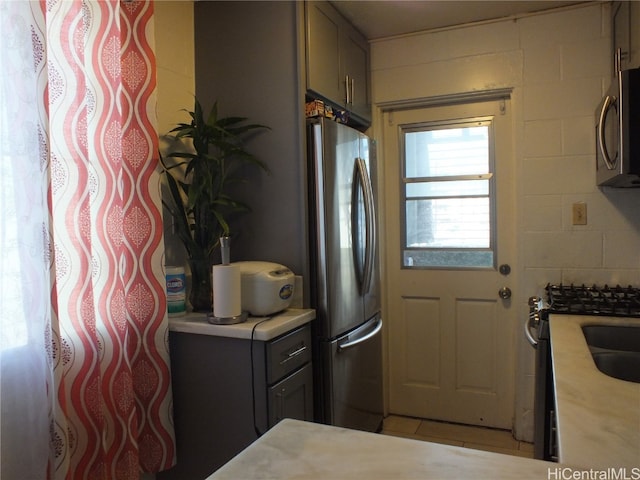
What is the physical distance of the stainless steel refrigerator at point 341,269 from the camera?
7.17ft

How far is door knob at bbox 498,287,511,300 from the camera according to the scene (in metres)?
2.81

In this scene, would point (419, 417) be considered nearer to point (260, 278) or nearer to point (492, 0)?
point (260, 278)

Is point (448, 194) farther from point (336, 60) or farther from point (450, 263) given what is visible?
point (336, 60)

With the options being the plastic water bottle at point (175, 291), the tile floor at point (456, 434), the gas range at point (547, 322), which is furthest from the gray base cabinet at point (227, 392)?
the tile floor at point (456, 434)

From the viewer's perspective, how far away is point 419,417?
3066 mm

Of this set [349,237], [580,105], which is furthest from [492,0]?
[349,237]

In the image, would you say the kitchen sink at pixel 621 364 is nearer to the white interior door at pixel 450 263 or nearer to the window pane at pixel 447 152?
the white interior door at pixel 450 263

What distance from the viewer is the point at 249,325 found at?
6.09 ft

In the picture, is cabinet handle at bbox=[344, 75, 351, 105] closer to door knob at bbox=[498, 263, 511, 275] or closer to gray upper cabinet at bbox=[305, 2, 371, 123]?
gray upper cabinet at bbox=[305, 2, 371, 123]

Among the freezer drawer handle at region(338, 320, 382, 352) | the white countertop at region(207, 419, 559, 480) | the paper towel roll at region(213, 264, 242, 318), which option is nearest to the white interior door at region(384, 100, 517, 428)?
the freezer drawer handle at region(338, 320, 382, 352)

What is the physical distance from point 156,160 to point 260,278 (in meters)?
0.63

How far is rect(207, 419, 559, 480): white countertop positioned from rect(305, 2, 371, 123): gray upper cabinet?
5.81 ft

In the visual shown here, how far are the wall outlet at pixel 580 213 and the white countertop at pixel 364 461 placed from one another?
2.20 m

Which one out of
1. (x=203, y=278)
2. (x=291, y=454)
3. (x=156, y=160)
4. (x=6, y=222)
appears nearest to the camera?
(x=291, y=454)
